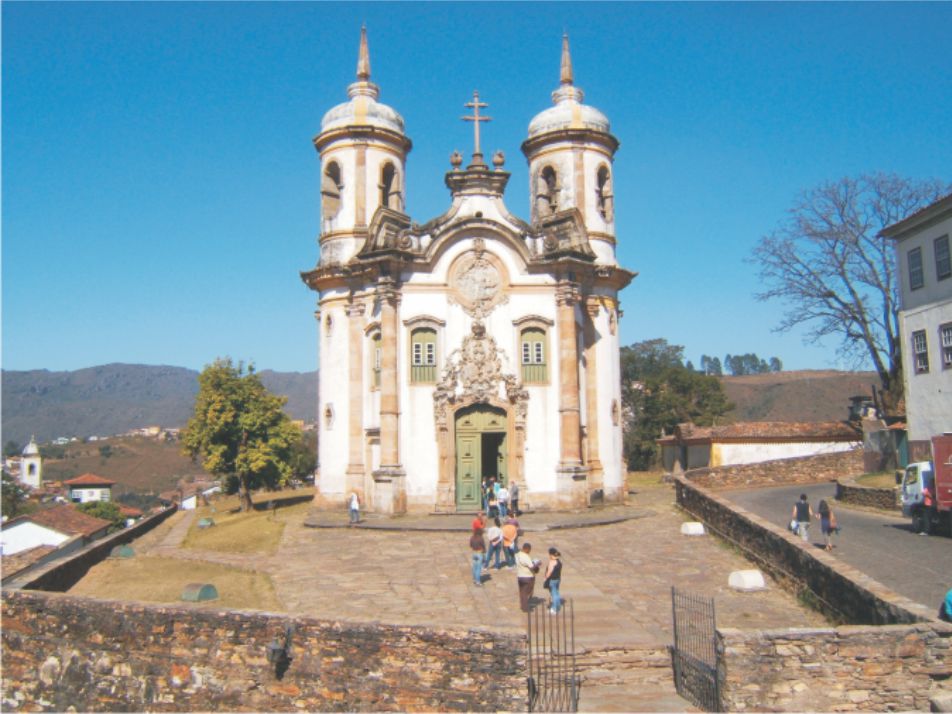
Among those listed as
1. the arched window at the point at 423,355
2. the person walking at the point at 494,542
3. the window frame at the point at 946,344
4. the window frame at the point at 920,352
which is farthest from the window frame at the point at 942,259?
the person walking at the point at 494,542

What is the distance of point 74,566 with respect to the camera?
19453mm

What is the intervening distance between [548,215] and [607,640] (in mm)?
21287

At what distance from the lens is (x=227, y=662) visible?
1198 centimetres

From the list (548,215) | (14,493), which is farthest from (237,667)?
(14,493)

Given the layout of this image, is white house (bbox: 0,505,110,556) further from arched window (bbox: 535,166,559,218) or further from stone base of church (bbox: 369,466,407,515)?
arched window (bbox: 535,166,559,218)

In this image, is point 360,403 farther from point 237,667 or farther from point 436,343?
point 237,667

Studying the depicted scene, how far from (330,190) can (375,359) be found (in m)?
7.49

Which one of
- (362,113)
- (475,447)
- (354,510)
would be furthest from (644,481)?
(362,113)

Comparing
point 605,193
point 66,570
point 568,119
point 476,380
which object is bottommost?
point 66,570

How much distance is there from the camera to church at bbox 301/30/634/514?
88.0 feet

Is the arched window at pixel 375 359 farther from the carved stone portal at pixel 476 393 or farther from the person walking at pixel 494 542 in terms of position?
the person walking at pixel 494 542

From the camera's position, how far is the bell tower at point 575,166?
103 ft

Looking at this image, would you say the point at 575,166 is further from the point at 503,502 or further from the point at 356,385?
the point at 503,502

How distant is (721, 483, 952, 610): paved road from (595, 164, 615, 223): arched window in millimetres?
11620
